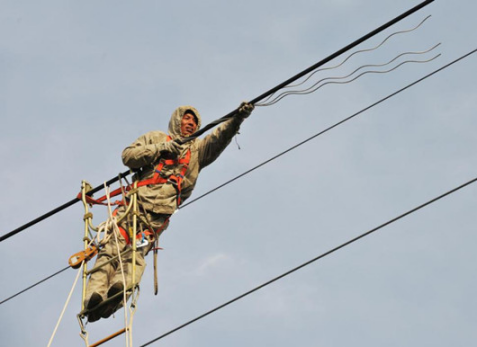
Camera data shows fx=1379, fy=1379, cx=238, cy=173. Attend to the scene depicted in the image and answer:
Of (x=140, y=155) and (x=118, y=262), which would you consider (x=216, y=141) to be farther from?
(x=118, y=262)

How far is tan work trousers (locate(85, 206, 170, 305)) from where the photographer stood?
12.4m

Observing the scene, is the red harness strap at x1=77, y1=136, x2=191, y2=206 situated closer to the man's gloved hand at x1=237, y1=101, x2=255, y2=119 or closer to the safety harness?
the safety harness

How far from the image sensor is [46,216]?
13.0 m

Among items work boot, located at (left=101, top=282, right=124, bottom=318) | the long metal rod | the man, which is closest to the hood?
the man

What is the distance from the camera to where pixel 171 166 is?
13.5m

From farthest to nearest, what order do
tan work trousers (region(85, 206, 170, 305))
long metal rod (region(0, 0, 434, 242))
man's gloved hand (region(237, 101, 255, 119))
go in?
man's gloved hand (region(237, 101, 255, 119)) < tan work trousers (region(85, 206, 170, 305)) < long metal rod (region(0, 0, 434, 242))

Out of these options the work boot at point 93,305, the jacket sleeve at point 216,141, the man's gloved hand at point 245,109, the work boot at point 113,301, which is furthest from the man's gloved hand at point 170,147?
the work boot at point 93,305

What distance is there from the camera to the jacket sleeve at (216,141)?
519 inches

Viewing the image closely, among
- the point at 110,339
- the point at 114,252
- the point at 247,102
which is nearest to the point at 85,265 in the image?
the point at 114,252

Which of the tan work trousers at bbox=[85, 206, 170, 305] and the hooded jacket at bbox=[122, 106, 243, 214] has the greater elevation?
the hooded jacket at bbox=[122, 106, 243, 214]

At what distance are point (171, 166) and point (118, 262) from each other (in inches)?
47.1

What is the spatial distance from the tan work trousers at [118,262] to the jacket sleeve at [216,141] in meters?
0.78

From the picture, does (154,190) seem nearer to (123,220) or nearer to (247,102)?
(123,220)

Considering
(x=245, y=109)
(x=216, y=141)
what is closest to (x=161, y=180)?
(x=216, y=141)
